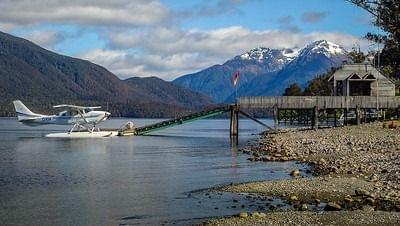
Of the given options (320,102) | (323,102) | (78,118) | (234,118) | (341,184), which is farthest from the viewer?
(78,118)

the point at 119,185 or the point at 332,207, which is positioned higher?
the point at 332,207

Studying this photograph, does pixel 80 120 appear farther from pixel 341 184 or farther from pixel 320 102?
pixel 341 184

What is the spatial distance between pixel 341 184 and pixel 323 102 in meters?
49.9

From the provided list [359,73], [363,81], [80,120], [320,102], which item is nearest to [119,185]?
[320,102]

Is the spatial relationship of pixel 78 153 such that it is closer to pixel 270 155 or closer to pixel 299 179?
pixel 270 155

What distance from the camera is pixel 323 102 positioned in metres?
75.6

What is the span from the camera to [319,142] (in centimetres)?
5294

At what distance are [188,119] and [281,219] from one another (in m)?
62.9

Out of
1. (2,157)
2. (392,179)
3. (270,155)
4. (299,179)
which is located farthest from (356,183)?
(2,157)

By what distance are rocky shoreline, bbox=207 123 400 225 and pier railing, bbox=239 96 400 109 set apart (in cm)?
2529

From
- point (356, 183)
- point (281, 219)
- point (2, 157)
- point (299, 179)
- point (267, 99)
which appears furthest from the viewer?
point (267, 99)

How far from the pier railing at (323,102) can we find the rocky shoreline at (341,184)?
25294mm

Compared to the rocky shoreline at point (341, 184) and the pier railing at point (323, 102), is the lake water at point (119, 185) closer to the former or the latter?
the rocky shoreline at point (341, 184)

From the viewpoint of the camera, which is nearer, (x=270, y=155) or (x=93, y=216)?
(x=93, y=216)
